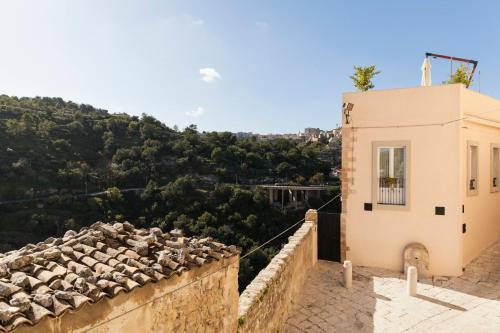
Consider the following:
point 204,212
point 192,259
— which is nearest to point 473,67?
point 192,259

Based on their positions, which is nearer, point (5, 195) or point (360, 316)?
→ point (360, 316)

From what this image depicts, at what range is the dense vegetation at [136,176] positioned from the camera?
1176 inches

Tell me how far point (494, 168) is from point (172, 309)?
10858 millimetres

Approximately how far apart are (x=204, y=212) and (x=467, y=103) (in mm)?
27620

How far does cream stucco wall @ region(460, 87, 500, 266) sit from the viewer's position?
850 cm

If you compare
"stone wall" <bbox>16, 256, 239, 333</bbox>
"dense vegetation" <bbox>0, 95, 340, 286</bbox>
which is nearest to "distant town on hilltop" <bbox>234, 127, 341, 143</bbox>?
"dense vegetation" <bbox>0, 95, 340, 286</bbox>

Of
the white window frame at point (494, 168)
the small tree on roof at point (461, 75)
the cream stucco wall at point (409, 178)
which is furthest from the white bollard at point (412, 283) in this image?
the small tree on roof at point (461, 75)

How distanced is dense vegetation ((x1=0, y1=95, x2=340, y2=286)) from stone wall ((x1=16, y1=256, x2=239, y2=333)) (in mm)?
20716

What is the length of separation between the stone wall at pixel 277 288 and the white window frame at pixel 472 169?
4.18m

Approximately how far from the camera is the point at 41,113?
47281mm

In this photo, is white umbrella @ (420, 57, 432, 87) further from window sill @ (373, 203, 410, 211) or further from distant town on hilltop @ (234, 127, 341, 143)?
distant town on hilltop @ (234, 127, 341, 143)

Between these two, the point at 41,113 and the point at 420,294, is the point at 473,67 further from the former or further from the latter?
the point at 41,113

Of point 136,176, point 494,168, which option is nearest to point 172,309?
point 494,168

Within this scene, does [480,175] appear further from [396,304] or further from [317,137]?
[317,137]
